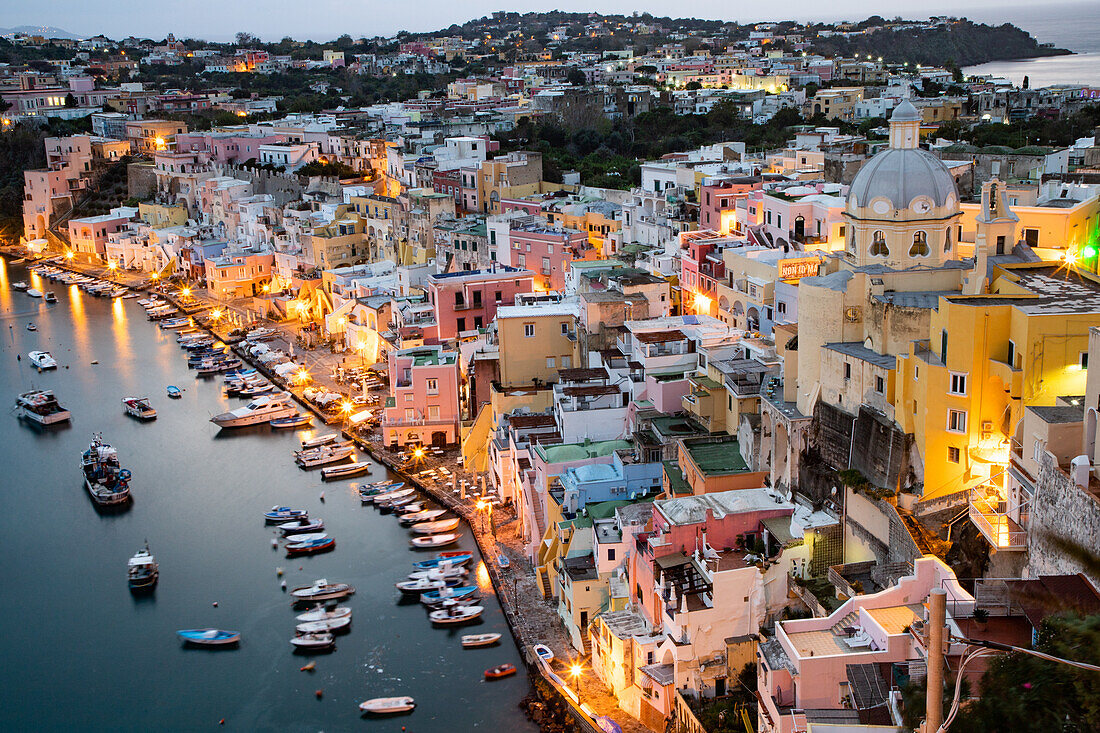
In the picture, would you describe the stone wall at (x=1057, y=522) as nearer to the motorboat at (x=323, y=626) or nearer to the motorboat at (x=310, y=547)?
the motorboat at (x=323, y=626)

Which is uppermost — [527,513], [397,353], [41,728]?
[397,353]

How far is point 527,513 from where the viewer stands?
1397 cm

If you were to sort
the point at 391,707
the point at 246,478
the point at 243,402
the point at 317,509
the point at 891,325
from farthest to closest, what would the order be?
the point at 243,402, the point at 246,478, the point at 317,509, the point at 391,707, the point at 891,325

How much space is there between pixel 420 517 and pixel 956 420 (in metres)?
8.23

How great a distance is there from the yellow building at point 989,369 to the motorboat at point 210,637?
8.05m

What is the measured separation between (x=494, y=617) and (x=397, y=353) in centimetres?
Answer: 650

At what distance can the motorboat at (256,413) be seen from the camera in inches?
791

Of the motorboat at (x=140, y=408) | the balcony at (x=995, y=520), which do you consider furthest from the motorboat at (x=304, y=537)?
the balcony at (x=995, y=520)

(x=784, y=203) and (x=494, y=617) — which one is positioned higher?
(x=784, y=203)

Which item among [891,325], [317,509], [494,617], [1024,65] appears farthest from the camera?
[1024,65]

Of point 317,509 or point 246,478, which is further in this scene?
point 246,478

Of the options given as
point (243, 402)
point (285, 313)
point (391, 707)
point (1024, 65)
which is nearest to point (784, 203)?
point (391, 707)

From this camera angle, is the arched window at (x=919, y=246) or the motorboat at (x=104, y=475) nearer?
the arched window at (x=919, y=246)

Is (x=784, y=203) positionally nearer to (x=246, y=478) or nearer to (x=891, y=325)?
(x=891, y=325)
